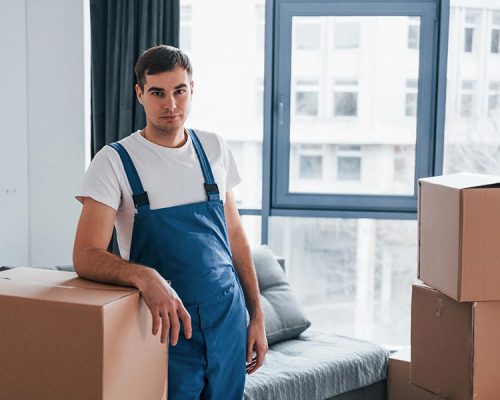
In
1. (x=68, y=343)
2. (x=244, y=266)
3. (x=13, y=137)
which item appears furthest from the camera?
(x=13, y=137)

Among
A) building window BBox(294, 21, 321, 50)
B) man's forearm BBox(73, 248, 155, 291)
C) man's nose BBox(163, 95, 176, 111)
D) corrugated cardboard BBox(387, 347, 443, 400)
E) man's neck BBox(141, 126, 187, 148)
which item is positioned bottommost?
corrugated cardboard BBox(387, 347, 443, 400)

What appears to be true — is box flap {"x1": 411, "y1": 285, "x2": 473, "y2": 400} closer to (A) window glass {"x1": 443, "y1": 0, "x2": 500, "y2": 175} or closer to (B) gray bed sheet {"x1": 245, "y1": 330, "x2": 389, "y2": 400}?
(B) gray bed sheet {"x1": 245, "y1": 330, "x2": 389, "y2": 400}

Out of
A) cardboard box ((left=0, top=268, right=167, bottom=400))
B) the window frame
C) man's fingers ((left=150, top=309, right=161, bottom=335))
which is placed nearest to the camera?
cardboard box ((left=0, top=268, right=167, bottom=400))

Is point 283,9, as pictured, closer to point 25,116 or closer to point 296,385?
point 25,116

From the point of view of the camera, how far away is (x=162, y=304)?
1.45m

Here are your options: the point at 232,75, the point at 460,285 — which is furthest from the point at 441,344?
the point at 232,75

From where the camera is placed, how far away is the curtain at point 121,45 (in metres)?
3.80

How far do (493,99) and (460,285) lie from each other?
2280 mm

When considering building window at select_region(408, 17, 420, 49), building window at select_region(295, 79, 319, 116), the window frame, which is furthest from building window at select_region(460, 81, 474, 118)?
building window at select_region(295, 79, 319, 116)

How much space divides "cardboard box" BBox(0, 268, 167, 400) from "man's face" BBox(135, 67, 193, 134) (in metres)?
0.56

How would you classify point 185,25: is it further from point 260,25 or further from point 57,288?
point 57,288

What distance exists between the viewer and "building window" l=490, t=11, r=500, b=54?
3959mm

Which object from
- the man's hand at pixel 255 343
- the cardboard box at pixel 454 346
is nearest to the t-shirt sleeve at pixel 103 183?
the man's hand at pixel 255 343

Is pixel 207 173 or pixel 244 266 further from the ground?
pixel 207 173
